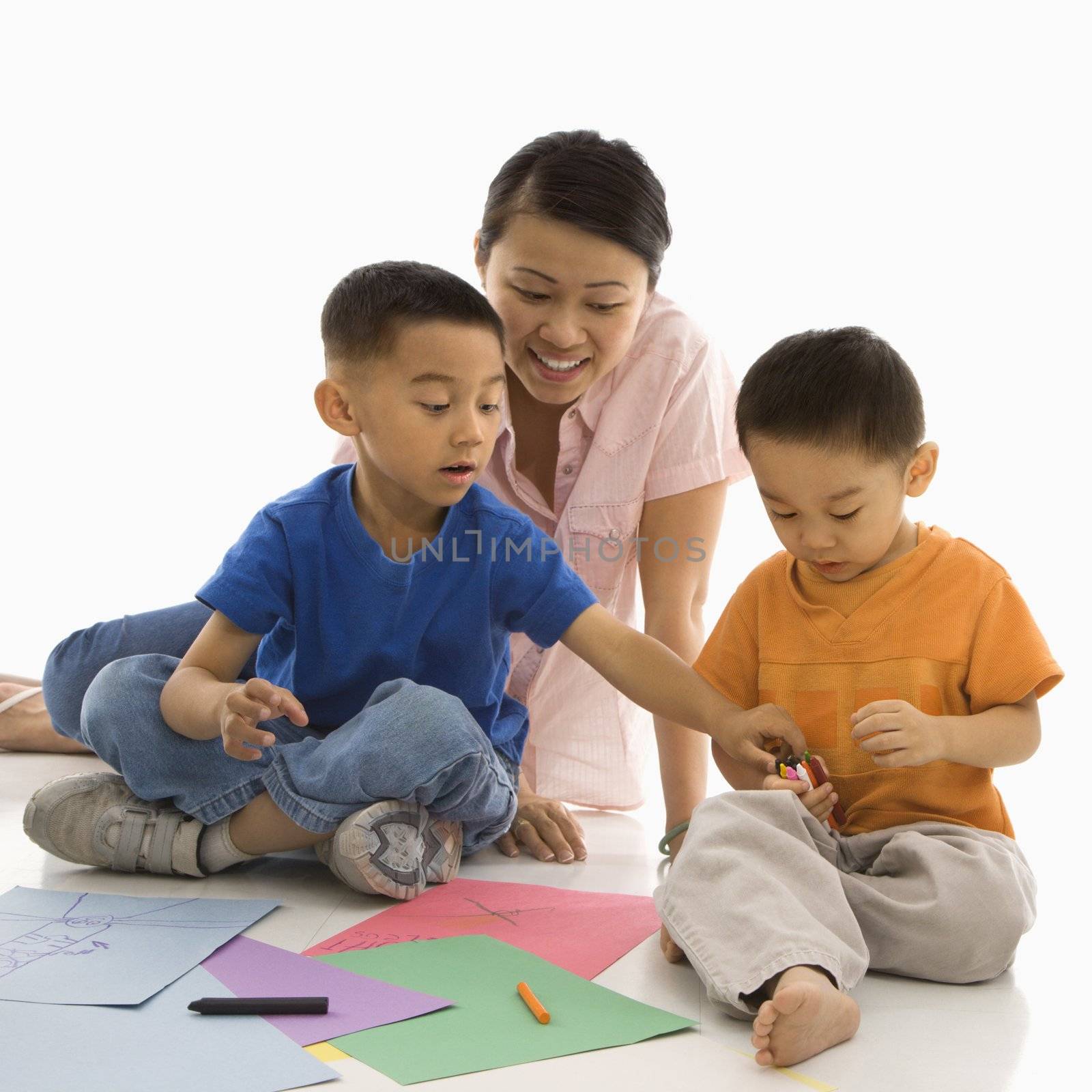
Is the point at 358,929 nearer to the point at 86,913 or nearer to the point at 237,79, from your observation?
the point at 86,913

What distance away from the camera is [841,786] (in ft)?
4.11

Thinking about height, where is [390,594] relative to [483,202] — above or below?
below

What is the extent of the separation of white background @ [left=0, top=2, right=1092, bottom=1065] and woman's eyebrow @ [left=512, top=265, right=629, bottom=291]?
2.77ft

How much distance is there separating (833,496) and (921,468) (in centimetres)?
10

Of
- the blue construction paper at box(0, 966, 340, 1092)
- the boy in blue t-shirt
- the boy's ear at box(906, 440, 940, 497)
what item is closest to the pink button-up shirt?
the boy in blue t-shirt

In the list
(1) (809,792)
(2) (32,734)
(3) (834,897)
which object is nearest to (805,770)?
(1) (809,792)

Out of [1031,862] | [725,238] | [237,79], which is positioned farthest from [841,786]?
[237,79]

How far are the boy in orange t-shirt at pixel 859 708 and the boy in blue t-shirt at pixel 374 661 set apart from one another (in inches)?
3.1

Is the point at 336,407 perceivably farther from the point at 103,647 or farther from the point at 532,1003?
the point at 532,1003

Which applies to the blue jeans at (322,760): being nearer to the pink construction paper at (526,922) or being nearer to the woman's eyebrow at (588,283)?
the pink construction paper at (526,922)

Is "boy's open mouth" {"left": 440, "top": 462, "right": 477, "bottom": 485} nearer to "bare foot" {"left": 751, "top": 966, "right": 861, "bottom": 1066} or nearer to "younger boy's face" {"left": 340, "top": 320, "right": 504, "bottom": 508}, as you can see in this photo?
"younger boy's face" {"left": 340, "top": 320, "right": 504, "bottom": 508}

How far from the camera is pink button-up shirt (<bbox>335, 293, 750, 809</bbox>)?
168 cm

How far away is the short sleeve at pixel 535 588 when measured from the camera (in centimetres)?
142

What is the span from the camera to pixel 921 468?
1.23 metres
